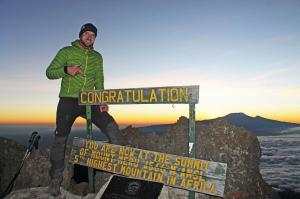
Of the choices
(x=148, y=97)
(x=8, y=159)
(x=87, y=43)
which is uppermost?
(x=87, y=43)

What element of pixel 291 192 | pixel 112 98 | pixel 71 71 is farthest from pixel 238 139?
pixel 291 192

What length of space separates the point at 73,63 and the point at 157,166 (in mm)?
3654

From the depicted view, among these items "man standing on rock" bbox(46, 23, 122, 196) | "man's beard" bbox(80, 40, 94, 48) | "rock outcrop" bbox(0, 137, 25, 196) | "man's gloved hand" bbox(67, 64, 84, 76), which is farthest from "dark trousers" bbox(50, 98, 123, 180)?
"rock outcrop" bbox(0, 137, 25, 196)

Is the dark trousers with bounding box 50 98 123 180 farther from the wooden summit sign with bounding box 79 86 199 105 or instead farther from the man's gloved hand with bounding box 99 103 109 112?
the wooden summit sign with bounding box 79 86 199 105

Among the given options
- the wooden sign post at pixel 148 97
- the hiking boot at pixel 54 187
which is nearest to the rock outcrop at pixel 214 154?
the hiking boot at pixel 54 187

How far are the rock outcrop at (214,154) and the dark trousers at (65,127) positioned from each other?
187 cm

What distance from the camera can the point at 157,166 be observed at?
637cm

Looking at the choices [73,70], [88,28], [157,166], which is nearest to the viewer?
[157,166]

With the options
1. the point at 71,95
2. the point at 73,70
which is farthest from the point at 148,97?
the point at 71,95

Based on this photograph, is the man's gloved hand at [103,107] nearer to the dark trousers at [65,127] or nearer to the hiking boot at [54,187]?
the dark trousers at [65,127]

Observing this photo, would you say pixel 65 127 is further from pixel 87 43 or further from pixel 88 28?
pixel 88 28

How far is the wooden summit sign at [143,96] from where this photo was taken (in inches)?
237

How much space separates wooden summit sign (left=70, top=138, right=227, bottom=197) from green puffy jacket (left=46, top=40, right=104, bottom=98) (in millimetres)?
1561

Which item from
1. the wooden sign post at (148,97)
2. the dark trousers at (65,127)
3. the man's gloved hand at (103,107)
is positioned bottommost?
the dark trousers at (65,127)
